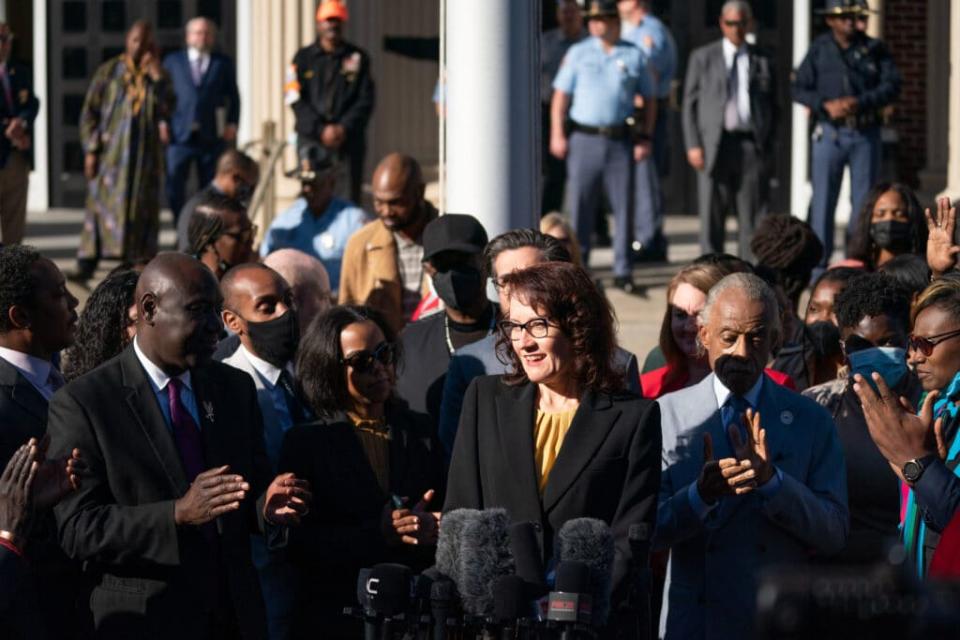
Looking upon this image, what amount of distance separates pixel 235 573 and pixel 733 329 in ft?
5.23

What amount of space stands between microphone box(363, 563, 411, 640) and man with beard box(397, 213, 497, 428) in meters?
2.23

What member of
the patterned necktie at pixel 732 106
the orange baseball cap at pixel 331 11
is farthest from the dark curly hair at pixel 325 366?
the orange baseball cap at pixel 331 11

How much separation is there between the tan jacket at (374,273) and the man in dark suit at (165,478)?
11.8ft

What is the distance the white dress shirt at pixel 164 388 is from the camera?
525cm

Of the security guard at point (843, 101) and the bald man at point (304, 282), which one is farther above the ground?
the security guard at point (843, 101)

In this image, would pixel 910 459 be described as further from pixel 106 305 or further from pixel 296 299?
pixel 296 299

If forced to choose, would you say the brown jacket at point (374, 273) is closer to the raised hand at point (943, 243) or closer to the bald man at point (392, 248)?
the bald man at point (392, 248)

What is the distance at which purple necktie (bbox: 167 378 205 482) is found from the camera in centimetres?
524

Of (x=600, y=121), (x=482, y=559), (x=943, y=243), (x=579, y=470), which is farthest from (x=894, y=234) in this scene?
(x=600, y=121)

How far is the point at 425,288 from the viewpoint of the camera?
27.9 feet

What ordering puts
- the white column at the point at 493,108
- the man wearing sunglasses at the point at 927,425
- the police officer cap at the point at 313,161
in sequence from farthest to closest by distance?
the police officer cap at the point at 313,161 < the white column at the point at 493,108 < the man wearing sunglasses at the point at 927,425

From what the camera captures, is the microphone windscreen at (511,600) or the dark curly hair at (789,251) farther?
the dark curly hair at (789,251)

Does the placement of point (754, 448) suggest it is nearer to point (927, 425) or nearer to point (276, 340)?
point (927, 425)

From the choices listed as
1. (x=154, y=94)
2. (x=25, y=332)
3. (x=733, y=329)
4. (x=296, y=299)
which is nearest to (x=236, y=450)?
(x=25, y=332)
